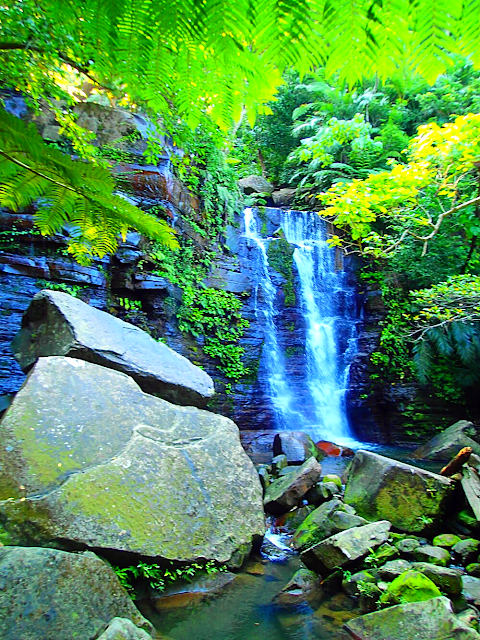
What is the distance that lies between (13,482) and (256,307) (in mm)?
9076

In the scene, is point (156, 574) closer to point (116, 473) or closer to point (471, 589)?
point (116, 473)

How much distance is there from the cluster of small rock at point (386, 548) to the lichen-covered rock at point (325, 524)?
1cm

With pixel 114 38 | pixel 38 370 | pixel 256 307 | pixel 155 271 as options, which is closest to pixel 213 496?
pixel 38 370

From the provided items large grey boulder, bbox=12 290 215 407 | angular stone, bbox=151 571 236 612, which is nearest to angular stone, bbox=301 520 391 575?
angular stone, bbox=151 571 236 612

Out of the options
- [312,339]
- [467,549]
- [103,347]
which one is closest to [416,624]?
[467,549]

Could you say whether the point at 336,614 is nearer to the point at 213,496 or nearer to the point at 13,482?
the point at 213,496

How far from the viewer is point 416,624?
2818 millimetres

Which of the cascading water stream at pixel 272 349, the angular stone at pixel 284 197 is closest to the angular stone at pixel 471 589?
the cascading water stream at pixel 272 349

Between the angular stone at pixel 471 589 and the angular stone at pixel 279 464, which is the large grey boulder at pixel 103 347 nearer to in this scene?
the angular stone at pixel 279 464

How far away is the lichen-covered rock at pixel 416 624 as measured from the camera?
2.74m

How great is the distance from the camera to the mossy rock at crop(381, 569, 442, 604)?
10.5 feet

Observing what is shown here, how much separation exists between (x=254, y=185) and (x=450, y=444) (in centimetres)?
1330

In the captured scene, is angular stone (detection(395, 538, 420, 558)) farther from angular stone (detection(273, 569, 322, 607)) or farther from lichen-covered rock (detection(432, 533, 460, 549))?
angular stone (detection(273, 569, 322, 607))

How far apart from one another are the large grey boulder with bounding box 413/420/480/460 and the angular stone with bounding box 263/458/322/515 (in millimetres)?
4288
